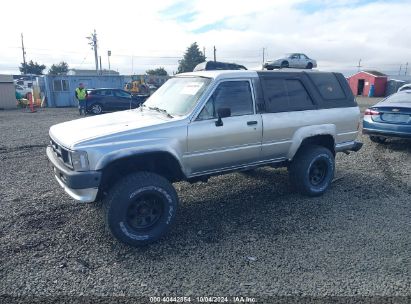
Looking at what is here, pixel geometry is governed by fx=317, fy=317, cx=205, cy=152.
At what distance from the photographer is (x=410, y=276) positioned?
3115 mm

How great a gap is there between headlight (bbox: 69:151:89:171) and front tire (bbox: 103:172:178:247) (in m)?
0.42

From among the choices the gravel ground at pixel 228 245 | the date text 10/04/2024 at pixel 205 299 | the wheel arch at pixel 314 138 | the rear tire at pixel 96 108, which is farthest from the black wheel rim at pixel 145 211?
the rear tire at pixel 96 108

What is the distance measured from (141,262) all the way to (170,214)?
2.17ft

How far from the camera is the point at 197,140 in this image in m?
3.96

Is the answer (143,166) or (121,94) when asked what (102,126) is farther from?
(121,94)

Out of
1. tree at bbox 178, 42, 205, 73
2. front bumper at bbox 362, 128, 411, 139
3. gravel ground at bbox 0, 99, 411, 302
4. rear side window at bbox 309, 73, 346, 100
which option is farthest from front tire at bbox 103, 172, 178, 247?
tree at bbox 178, 42, 205, 73

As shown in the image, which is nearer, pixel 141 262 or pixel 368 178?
pixel 141 262

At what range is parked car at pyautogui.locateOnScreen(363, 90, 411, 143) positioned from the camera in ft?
24.7

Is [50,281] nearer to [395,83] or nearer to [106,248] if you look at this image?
[106,248]

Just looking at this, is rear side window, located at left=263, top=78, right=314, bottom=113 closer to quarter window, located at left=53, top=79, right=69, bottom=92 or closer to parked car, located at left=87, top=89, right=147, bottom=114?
parked car, located at left=87, top=89, right=147, bottom=114

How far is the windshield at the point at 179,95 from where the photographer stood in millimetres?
4164

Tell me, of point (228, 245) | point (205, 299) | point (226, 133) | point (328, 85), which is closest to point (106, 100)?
point (328, 85)

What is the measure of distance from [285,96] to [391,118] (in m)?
4.57

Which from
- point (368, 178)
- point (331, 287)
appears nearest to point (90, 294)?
point (331, 287)
